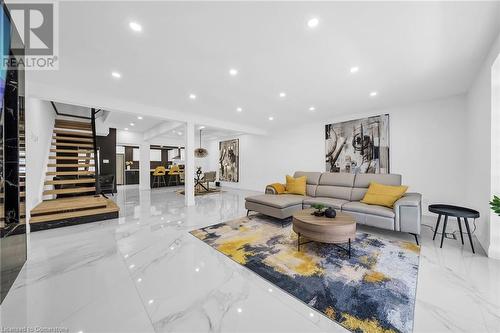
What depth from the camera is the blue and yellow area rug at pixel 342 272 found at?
145 cm

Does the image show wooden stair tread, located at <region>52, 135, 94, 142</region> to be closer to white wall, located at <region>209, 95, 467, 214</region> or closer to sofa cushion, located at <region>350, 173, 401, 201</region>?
white wall, located at <region>209, 95, 467, 214</region>

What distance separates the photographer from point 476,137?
9.73ft

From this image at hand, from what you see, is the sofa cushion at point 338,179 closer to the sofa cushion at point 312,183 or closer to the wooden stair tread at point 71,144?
the sofa cushion at point 312,183

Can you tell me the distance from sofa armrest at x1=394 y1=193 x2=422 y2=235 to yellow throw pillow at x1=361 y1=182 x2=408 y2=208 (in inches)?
9.5

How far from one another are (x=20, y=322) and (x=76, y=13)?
8.70 feet

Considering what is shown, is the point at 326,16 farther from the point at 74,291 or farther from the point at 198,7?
the point at 74,291

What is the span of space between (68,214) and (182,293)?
340 cm

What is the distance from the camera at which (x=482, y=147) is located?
8.73ft

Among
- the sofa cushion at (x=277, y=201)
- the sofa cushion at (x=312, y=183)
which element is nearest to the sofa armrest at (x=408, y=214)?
the sofa cushion at (x=277, y=201)

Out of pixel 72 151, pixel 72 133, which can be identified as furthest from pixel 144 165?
pixel 72 151

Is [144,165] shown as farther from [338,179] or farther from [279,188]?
[338,179]

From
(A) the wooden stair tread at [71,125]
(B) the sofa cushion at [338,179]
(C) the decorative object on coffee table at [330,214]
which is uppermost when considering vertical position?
(A) the wooden stair tread at [71,125]

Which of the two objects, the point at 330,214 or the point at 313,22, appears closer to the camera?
the point at 313,22

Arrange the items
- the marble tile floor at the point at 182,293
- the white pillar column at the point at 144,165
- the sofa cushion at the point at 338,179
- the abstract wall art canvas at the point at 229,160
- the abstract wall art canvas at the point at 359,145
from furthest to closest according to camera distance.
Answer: the abstract wall art canvas at the point at 229,160, the white pillar column at the point at 144,165, the abstract wall art canvas at the point at 359,145, the sofa cushion at the point at 338,179, the marble tile floor at the point at 182,293
